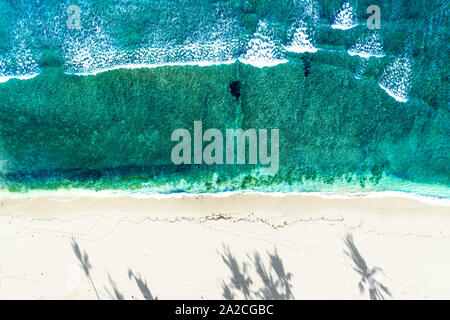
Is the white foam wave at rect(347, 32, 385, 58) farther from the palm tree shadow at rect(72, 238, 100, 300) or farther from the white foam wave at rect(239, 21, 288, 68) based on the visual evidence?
the palm tree shadow at rect(72, 238, 100, 300)

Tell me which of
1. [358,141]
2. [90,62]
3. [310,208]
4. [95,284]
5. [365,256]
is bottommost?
[95,284]

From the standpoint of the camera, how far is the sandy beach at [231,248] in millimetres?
8594

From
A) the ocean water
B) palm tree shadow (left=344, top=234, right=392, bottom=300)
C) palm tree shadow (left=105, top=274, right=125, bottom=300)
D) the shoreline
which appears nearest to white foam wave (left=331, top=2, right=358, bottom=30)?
the ocean water

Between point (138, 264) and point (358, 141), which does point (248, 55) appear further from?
point (138, 264)

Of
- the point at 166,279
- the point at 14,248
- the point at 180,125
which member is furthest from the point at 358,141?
the point at 14,248

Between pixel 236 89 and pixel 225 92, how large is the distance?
0.24m

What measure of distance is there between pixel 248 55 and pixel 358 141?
2896 mm

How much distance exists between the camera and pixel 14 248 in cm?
871

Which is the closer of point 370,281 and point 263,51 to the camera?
point 370,281

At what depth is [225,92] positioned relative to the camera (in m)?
8.91

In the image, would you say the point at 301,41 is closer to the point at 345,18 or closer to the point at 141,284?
the point at 345,18

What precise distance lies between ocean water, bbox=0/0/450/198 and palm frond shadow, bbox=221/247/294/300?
1.53m

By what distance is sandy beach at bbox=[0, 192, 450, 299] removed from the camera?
859 centimetres

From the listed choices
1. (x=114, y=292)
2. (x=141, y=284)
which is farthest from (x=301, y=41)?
(x=114, y=292)
